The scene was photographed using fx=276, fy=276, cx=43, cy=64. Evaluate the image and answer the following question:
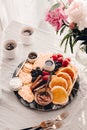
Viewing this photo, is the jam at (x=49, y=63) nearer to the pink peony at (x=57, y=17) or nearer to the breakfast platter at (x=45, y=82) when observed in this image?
the breakfast platter at (x=45, y=82)

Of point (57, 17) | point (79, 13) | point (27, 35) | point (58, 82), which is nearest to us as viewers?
point (79, 13)

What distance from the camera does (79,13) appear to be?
3.22 feet

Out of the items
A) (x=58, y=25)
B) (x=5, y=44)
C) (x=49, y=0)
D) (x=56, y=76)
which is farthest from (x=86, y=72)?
(x=49, y=0)

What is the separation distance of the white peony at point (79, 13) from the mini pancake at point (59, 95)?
30 centimetres

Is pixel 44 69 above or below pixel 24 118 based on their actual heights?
above

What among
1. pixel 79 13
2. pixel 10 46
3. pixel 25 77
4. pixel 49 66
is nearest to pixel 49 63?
pixel 49 66

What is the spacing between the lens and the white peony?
0.98 metres

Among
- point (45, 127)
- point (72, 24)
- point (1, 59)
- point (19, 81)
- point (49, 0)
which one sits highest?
→ point (49, 0)

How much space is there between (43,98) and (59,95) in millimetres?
70

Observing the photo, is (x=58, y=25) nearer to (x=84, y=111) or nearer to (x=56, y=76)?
(x=56, y=76)

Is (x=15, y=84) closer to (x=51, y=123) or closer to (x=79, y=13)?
(x=51, y=123)

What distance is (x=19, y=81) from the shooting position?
1.25 meters

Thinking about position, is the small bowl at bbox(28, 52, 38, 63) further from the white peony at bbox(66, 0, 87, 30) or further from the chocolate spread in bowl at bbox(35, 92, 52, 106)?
the white peony at bbox(66, 0, 87, 30)

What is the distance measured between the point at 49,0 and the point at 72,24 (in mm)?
822
